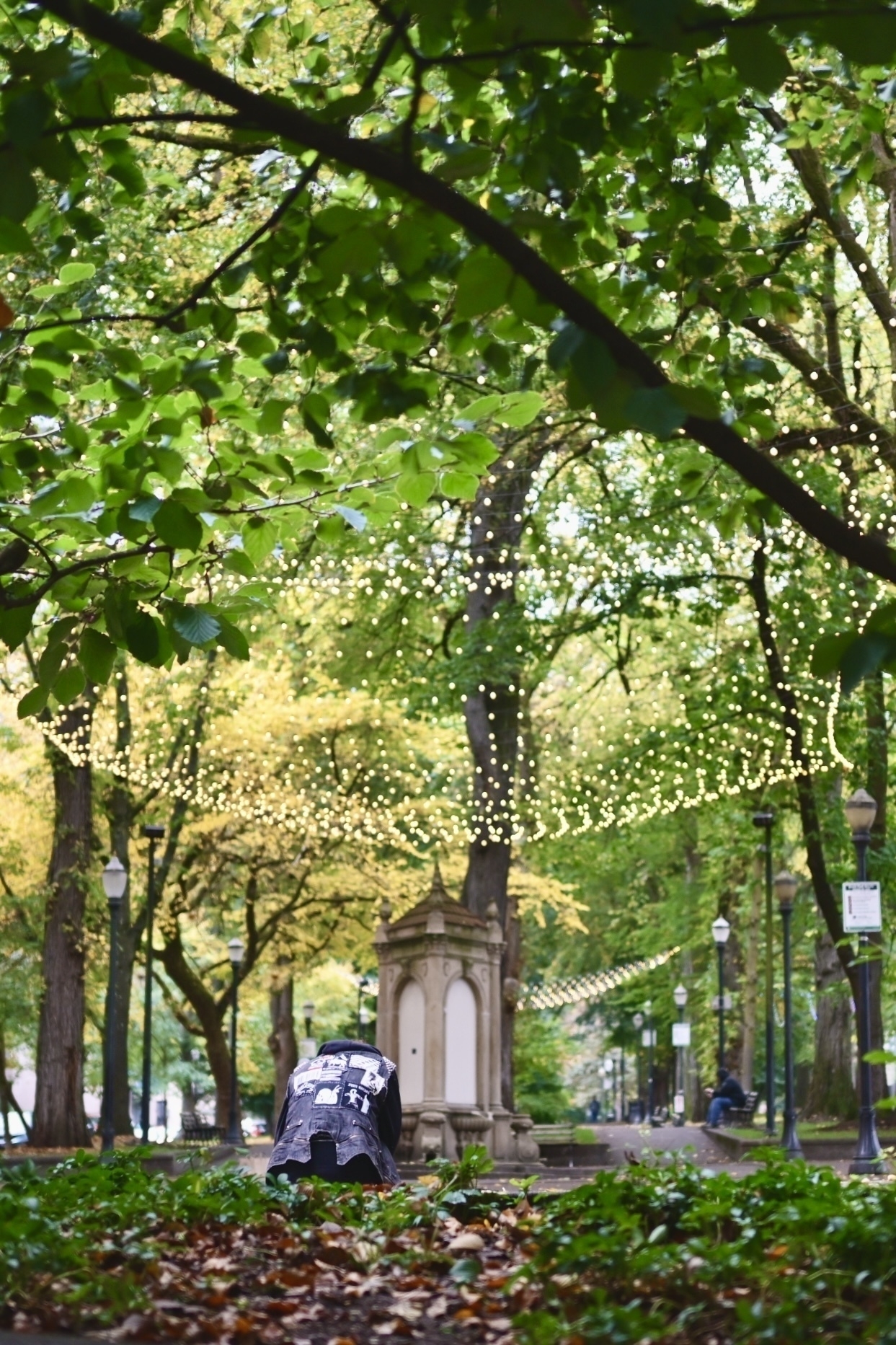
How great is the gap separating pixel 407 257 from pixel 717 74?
8.45 ft

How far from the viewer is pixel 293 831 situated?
3195 cm

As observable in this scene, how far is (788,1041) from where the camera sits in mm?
23719

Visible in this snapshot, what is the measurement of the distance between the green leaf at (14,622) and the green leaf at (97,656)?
19cm

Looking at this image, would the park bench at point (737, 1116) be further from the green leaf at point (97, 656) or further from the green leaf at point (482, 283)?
the green leaf at point (482, 283)

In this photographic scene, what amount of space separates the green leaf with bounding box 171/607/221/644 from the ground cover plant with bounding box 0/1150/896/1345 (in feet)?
5.35

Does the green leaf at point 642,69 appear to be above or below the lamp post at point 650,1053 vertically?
above

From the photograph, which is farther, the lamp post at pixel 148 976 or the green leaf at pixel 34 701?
the lamp post at pixel 148 976

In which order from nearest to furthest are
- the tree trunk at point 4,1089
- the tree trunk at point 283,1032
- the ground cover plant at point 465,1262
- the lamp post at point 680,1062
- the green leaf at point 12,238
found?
1. the ground cover plant at point 465,1262
2. the green leaf at point 12,238
3. the tree trunk at point 4,1089
4. the tree trunk at point 283,1032
5. the lamp post at point 680,1062

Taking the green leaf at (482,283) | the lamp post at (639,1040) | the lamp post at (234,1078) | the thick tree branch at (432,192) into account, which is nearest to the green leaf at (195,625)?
the green leaf at (482,283)

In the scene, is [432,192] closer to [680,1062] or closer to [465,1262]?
[465,1262]

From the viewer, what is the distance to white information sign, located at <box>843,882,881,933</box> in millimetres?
16891

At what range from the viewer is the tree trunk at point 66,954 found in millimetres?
26203

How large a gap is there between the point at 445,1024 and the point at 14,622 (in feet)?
61.0

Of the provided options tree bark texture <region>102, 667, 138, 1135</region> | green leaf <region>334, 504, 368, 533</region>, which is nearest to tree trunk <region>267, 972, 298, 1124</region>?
tree bark texture <region>102, 667, 138, 1135</region>
